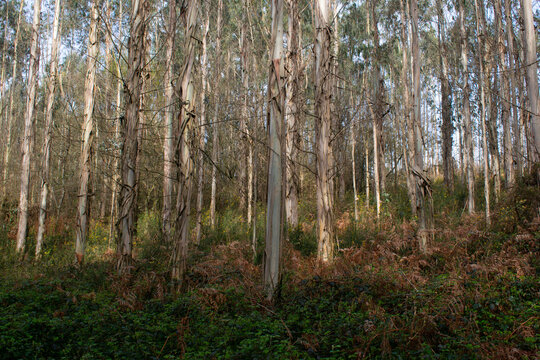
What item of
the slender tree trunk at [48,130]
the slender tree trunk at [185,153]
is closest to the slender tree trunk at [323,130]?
the slender tree trunk at [185,153]

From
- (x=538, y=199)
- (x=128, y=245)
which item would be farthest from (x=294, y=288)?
(x=538, y=199)

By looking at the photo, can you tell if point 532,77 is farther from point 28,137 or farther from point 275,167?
point 28,137

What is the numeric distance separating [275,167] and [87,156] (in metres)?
4.53

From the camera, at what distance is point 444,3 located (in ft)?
56.4

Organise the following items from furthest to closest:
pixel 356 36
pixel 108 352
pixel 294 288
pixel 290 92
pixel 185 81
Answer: pixel 356 36, pixel 290 92, pixel 294 288, pixel 185 81, pixel 108 352

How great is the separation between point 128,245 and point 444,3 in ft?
60.4

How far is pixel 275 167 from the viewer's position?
4.11 meters

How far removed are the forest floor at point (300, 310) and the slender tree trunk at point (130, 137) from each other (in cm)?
44

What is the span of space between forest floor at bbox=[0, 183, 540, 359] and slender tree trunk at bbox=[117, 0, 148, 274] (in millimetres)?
439

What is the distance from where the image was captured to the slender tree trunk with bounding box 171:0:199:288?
171 inches

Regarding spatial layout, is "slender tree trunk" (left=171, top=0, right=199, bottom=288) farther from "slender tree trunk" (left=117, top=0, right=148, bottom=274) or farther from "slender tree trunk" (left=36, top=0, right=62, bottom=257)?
"slender tree trunk" (left=36, top=0, right=62, bottom=257)

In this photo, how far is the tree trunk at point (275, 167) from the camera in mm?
4027

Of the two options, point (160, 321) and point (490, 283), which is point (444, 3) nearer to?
point (490, 283)

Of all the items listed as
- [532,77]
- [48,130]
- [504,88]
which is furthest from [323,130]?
[504,88]
